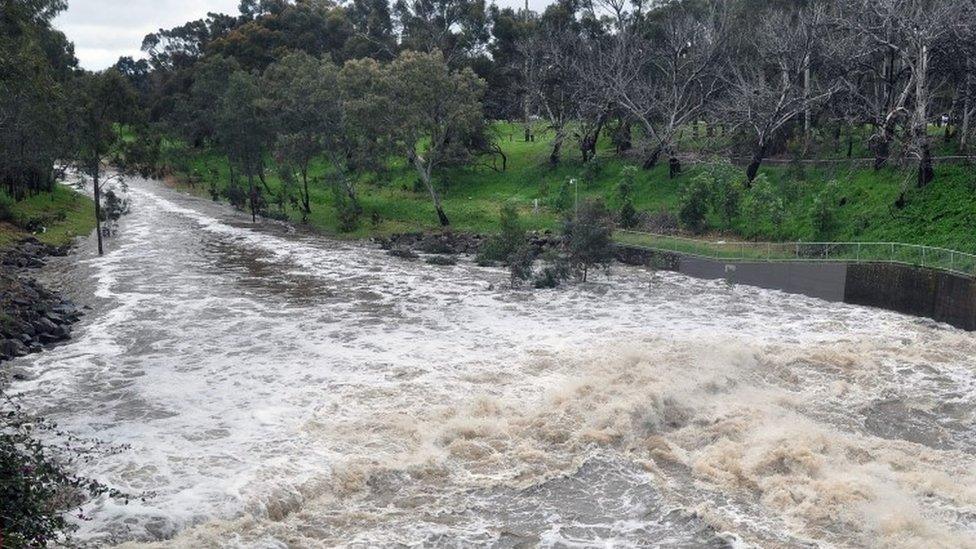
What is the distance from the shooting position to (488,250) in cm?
3769

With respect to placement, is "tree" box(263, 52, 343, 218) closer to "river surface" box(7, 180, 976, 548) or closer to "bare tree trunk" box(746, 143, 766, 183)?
"river surface" box(7, 180, 976, 548)

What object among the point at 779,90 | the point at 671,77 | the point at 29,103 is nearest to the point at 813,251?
the point at 779,90

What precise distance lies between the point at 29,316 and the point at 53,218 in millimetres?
26300

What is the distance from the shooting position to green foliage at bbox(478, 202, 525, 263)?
3700 cm

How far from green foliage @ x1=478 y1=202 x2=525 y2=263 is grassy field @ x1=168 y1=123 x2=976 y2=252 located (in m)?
4.91

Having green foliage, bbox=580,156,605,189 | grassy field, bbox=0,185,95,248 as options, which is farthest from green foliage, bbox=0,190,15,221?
green foliage, bbox=580,156,605,189

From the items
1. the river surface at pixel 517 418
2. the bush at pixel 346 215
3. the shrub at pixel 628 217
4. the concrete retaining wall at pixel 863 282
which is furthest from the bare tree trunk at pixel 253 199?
the concrete retaining wall at pixel 863 282

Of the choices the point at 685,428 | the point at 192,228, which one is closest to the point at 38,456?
the point at 685,428

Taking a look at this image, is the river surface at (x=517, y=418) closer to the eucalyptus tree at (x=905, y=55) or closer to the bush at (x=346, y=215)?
the eucalyptus tree at (x=905, y=55)

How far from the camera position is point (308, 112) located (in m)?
48.7

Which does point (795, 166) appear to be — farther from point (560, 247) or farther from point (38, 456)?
point (38, 456)

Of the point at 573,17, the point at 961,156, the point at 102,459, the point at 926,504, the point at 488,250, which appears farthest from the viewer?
the point at 573,17

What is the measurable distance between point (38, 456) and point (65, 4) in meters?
39.5

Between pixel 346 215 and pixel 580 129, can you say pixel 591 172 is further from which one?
pixel 346 215
